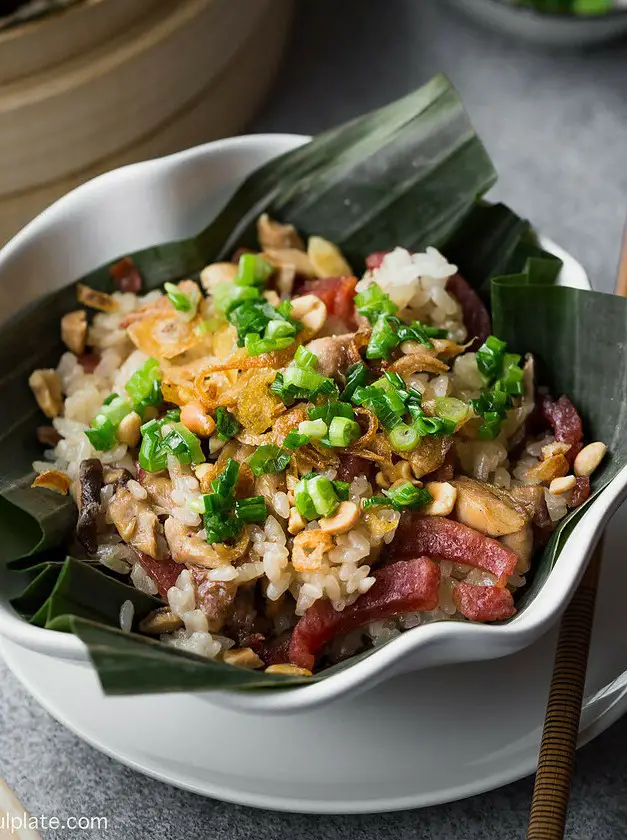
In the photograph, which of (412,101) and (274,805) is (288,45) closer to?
(412,101)

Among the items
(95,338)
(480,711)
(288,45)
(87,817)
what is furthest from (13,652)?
(288,45)

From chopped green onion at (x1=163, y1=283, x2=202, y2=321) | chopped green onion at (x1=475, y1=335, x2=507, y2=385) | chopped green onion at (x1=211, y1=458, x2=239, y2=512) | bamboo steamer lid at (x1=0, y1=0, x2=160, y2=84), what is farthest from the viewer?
bamboo steamer lid at (x1=0, y1=0, x2=160, y2=84)

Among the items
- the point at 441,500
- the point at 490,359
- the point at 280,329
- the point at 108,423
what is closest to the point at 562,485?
the point at 441,500

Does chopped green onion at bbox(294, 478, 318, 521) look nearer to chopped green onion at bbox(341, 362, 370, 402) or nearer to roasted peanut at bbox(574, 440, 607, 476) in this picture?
chopped green onion at bbox(341, 362, 370, 402)

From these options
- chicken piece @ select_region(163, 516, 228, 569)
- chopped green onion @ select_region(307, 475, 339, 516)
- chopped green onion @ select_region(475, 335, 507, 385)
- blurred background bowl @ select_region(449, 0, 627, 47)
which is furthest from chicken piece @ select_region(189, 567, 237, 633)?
blurred background bowl @ select_region(449, 0, 627, 47)

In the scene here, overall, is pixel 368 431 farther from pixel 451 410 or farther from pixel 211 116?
pixel 211 116

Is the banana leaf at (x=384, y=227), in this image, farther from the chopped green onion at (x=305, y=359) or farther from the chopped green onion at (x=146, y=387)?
the chopped green onion at (x=305, y=359)
